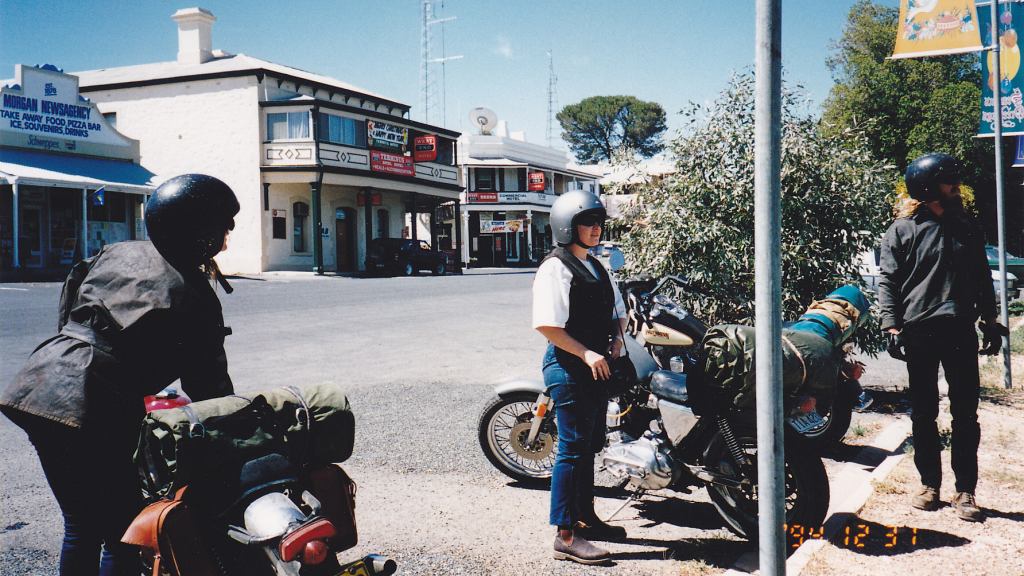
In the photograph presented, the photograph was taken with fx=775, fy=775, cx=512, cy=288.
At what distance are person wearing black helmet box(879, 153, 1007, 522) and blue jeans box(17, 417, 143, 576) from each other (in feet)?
12.4

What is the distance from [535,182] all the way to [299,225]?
861 inches

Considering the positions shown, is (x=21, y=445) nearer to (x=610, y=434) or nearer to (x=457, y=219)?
(x=610, y=434)

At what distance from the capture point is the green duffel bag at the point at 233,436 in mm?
2174

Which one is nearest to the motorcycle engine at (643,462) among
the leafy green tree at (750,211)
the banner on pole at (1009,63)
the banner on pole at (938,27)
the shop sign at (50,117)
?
the leafy green tree at (750,211)

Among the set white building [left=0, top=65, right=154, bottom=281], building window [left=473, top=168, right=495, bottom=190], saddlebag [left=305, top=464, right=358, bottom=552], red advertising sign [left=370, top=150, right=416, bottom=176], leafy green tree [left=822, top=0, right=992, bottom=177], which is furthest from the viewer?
building window [left=473, top=168, right=495, bottom=190]

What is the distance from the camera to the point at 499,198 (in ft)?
171

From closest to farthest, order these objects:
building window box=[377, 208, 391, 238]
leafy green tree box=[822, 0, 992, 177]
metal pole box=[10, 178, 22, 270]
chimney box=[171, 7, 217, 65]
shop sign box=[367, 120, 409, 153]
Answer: metal pole box=[10, 178, 22, 270] < leafy green tree box=[822, 0, 992, 177] < chimney box=[171, 7, 217, 65] < shop sign box=[367, 120, 409, 153] < building window box=[377, 208, 391, 238]

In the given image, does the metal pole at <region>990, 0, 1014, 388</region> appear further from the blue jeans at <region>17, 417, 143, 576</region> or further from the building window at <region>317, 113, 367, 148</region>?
the building window at <region>317, 113, 367, 148</region>

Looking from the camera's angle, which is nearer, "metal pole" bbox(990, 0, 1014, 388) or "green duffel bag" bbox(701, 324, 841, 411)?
"green duffel bag" bbox(701, 324, 841, 411)

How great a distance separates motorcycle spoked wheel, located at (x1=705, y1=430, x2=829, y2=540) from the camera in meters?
3.73

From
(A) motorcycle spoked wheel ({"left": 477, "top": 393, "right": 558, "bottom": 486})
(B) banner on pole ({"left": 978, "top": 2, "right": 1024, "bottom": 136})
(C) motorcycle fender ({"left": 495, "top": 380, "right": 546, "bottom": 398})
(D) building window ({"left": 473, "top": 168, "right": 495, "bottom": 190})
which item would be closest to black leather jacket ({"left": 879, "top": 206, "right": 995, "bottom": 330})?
(C) motorcycle fender ({"left": 495, "top": 380, "right": 546, "bottom": 398})

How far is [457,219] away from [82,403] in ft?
134

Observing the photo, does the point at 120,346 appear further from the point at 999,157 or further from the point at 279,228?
the point at 279,228

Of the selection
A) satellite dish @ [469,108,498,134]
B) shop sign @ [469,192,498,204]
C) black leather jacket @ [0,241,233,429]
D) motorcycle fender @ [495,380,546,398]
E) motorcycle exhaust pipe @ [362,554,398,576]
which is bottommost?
motorcycle exhaust pipe @ [362,554,398,576]
